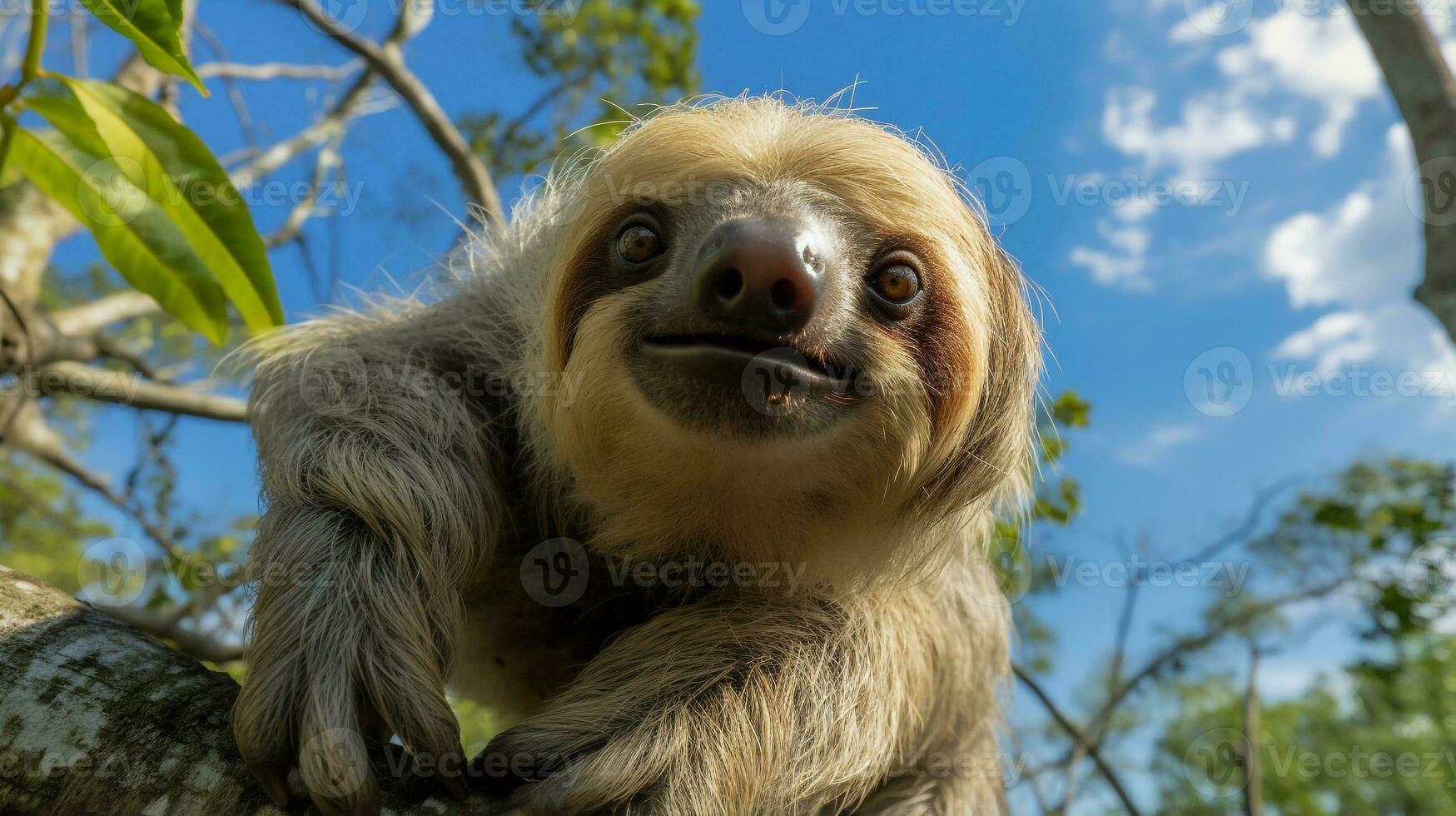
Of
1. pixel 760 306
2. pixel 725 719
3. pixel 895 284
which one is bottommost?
pixel 725 719

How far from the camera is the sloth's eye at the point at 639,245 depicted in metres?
2.98

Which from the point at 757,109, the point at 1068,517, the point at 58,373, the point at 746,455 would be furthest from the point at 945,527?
the point at 58,373

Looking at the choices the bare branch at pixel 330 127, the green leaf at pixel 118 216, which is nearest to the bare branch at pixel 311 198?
the bare branch at pixel 330 127

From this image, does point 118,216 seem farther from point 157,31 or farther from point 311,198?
point 311,198

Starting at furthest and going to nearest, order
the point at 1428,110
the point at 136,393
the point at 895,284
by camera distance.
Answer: the point at 136,393 < the point at 1428,110 < the point at 895,284

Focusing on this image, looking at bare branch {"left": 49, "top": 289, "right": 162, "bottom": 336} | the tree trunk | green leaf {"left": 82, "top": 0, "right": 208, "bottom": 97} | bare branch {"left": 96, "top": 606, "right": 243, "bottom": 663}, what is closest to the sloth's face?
the tree trunk

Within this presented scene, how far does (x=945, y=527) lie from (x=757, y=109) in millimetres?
1829

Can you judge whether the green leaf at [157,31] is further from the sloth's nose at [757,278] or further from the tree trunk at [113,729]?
the sloth's nose at [757,278]

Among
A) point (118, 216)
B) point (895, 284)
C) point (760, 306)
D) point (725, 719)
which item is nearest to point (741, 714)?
point (725, 719)

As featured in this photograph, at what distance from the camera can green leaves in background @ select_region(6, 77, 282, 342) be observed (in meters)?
3.45

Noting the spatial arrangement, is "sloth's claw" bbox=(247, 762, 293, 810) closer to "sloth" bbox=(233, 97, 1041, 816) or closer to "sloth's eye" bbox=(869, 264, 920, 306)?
"sloth" bbox=(233, 97, 1041, 816)

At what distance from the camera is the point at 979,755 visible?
169 inches

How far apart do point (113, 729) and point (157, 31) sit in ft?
7.58

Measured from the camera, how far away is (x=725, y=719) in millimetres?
2961
